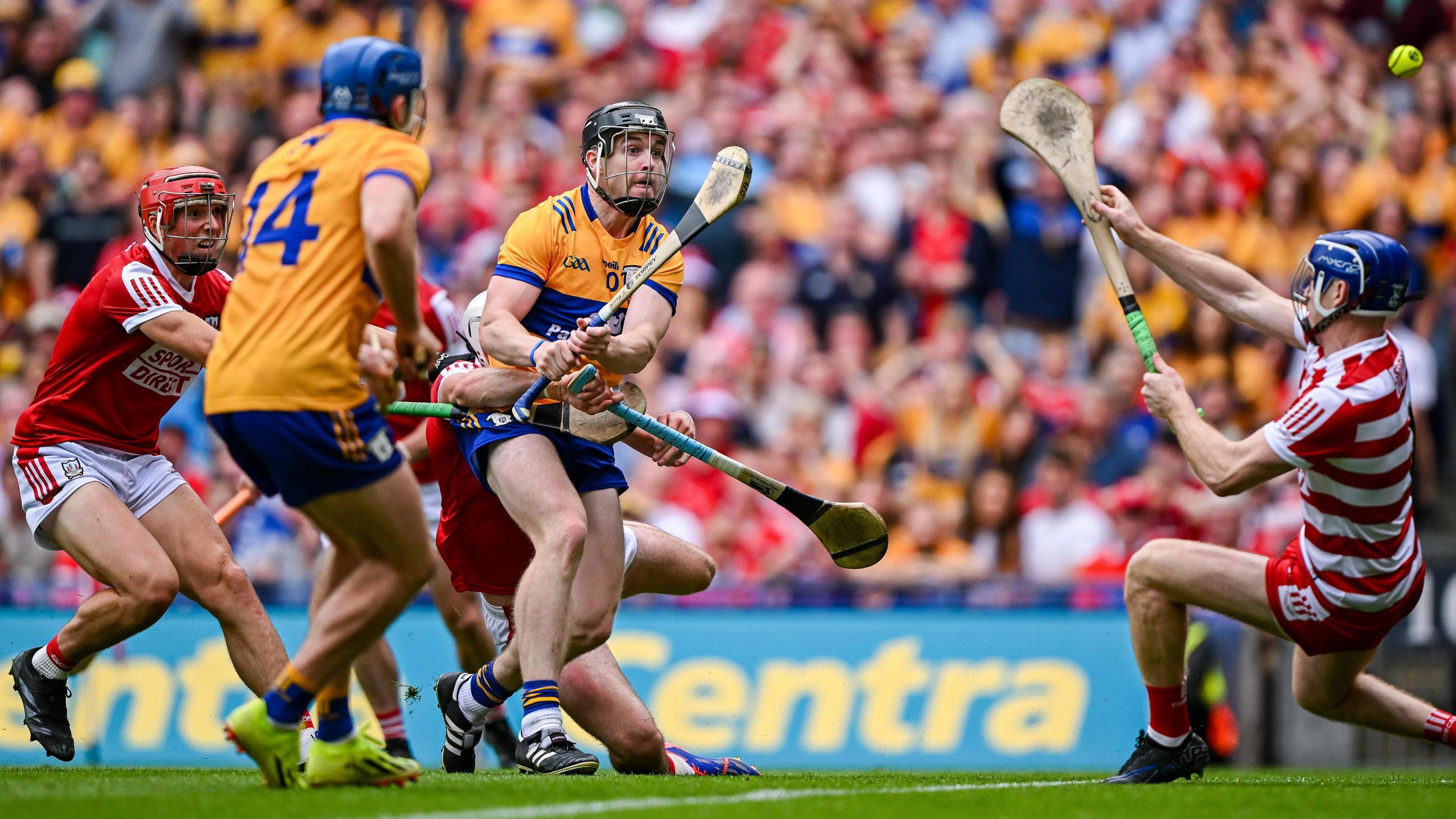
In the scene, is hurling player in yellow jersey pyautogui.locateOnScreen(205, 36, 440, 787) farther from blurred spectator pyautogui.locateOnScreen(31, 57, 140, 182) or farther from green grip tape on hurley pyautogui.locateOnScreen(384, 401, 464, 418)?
blurred spectator pyautogui.locateOnScreen(31, 57, 140, 182)

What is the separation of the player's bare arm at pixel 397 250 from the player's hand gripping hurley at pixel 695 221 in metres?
1.14

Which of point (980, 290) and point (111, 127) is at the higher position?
point (111, 127)

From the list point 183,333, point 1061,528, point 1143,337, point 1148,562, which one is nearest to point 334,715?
point 183,333

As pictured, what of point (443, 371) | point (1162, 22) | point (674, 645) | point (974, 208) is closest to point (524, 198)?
point (974, 208)

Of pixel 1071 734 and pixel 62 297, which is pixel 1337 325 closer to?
pixel 1071 734

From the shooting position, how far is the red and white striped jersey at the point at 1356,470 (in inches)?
219

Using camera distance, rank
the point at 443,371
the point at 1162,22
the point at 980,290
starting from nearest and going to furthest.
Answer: the point at 443,371 → the point at 980,290 → the point at 1162,22

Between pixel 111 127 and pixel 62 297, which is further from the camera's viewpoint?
pixel 111 127

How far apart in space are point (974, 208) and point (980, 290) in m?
0.64

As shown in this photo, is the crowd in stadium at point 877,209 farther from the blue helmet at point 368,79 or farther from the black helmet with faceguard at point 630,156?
the blue helmet at point 368,79

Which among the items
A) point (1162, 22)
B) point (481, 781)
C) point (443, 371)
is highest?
point (1162, 22)

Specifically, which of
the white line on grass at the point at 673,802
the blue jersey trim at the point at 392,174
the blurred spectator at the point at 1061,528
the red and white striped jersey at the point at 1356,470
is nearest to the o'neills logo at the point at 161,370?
the blue jersey trim at the point at 392,174

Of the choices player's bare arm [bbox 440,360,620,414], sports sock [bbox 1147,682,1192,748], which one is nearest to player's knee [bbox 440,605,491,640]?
player's bare arm [bbox 440,360,620,414]

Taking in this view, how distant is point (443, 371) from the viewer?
6672 mm
